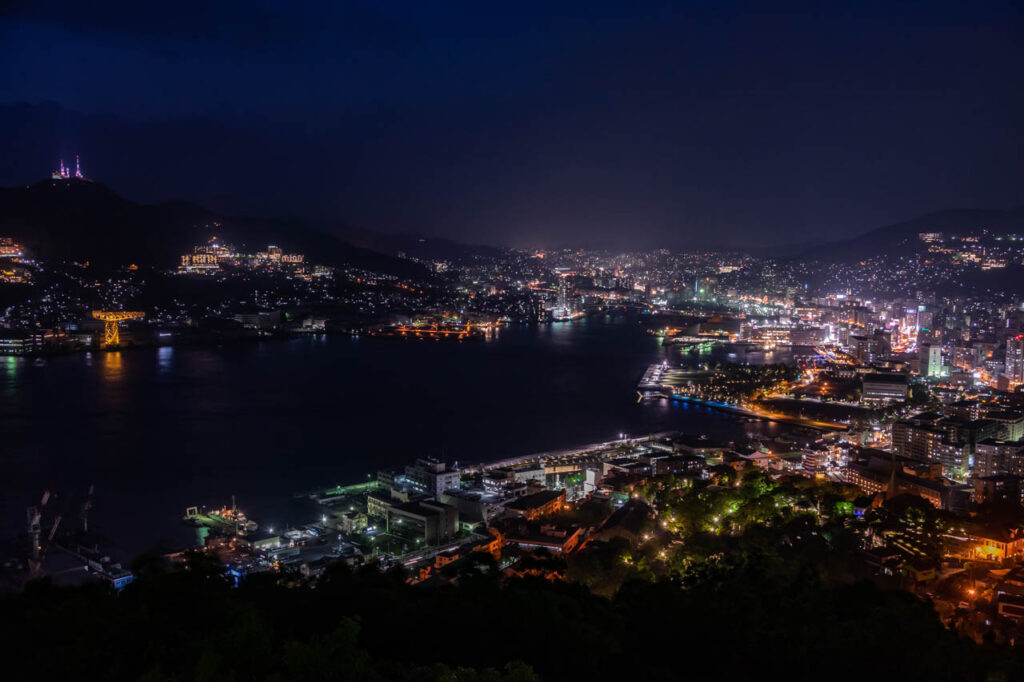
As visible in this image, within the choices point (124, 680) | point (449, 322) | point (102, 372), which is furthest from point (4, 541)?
point (449, 322)

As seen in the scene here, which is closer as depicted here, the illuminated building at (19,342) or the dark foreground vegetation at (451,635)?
the dark foreground vegetation at (451,635)

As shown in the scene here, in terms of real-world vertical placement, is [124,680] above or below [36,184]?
below

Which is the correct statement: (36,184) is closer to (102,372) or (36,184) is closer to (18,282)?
(18,282)

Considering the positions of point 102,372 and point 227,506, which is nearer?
point 227,506

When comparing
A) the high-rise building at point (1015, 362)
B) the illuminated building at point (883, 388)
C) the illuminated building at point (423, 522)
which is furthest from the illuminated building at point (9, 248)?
the high-rise building at point (1015, 362)

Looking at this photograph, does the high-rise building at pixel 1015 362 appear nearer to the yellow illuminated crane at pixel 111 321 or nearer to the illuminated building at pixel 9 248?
the yellow illuminated crane at pixel 111 321
